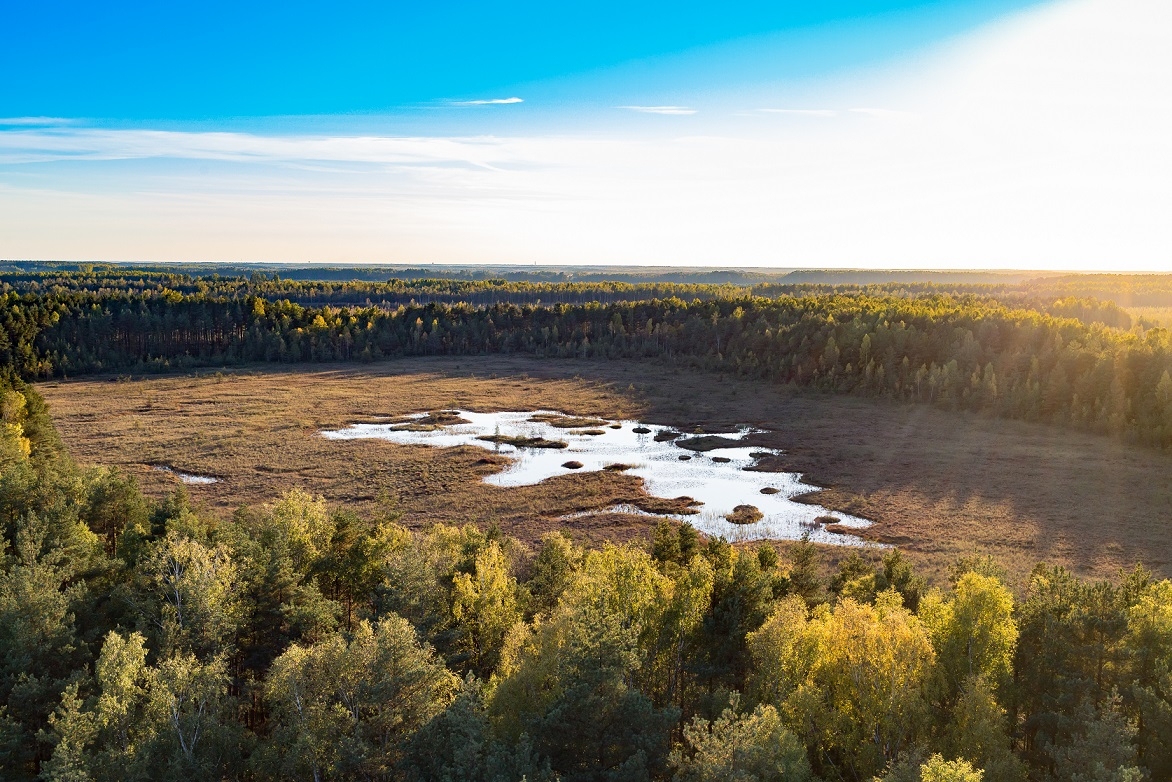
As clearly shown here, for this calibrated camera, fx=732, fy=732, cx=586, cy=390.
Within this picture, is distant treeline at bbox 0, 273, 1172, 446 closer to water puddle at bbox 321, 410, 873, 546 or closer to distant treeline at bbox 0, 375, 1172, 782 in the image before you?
water puddle at bbox 321, 410, 873, 546

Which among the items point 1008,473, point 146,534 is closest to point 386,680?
point 146,534

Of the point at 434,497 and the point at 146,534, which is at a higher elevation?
the point at 146,534

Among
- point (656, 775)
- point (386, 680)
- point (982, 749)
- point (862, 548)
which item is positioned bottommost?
point (862, 548)

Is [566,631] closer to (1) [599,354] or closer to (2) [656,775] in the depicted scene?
(2) [656,775]

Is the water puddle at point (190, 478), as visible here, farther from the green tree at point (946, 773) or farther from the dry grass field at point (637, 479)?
the green tree at point (946, 773)

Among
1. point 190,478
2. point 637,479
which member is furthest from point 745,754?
point 190,478

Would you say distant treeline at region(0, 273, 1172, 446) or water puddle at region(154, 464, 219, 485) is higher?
distant treeline at region(0, 273, 1172, 446)

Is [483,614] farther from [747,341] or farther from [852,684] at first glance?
[747,341]

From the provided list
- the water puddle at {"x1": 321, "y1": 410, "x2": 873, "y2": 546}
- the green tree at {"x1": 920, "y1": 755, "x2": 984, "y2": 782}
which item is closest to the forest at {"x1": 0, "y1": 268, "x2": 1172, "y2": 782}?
the green tree at {"x1": 920, "y1": 755, "x2": 984, "y2": 782}
